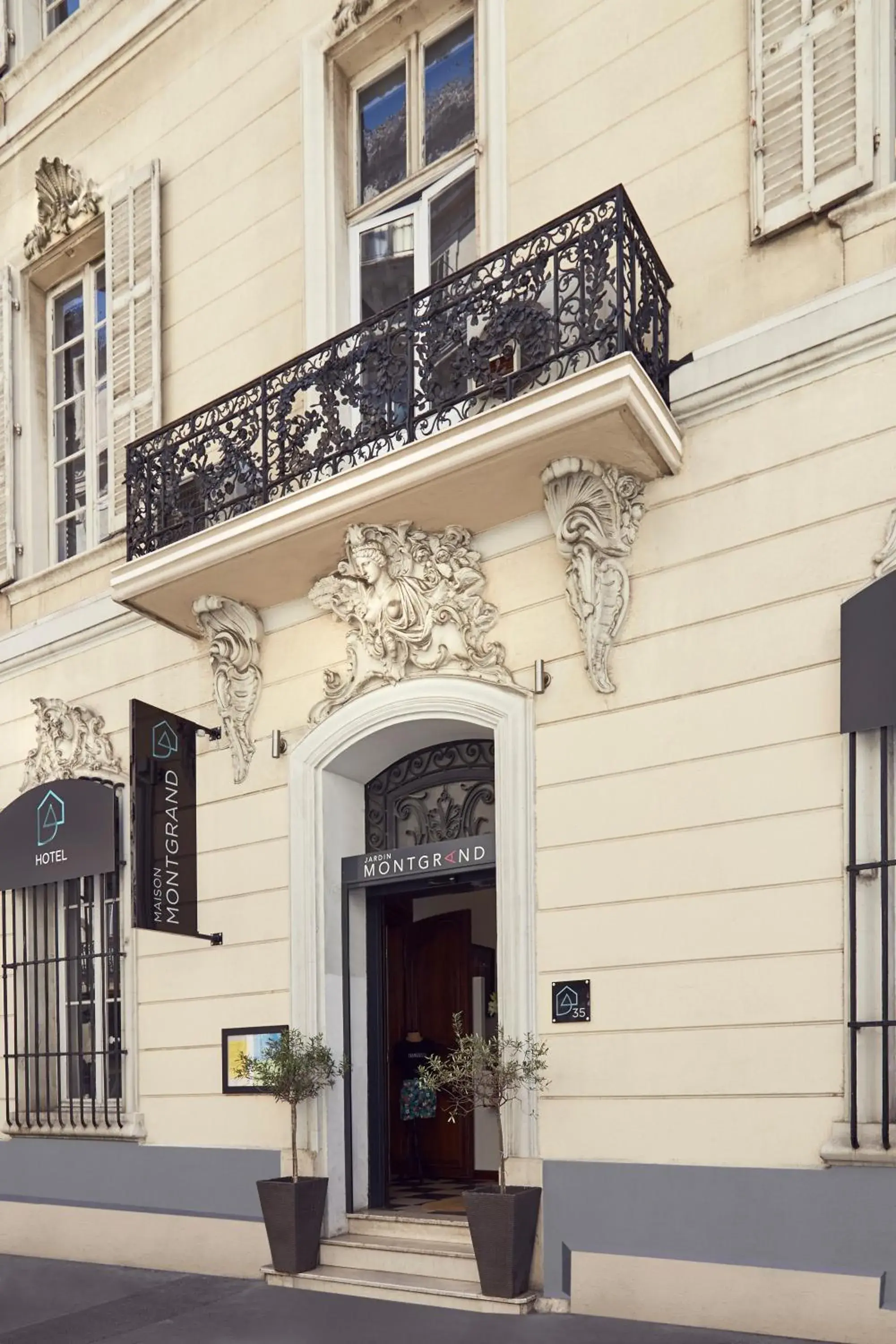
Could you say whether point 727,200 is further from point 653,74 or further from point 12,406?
point 12,406

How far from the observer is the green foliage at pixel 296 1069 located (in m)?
8.28

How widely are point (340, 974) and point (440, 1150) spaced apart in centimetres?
260

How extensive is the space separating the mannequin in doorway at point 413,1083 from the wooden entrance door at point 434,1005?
1.4 inches

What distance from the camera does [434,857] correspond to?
28.1 feet

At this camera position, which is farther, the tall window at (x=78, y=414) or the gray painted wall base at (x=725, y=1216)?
the tall window at (x=78, y=414)

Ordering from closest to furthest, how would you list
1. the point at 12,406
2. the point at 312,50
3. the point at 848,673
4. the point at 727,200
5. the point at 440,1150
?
1. the point at 848,673
2. the point at 727,200
3. the point at 312,50
4. the point at 440,1150
5. the point at 12,406

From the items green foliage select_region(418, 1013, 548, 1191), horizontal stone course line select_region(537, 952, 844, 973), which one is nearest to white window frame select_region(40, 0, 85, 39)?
horizontal stone course line select_region(537, 952, 844, 973)

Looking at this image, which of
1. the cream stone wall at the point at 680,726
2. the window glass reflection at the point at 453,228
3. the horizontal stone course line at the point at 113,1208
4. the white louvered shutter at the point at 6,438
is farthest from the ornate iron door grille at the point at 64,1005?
the window glass reflection at the point at 453,228

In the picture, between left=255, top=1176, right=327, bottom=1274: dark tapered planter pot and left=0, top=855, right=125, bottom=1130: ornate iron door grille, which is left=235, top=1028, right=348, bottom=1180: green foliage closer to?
left=255, top=1176, right=327, bottom=1274: dark tapered planter pot

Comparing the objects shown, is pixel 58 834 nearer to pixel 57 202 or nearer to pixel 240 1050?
pixel 240 1050

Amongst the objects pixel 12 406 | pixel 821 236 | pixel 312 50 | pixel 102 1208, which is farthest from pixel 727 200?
pixel 102 1208

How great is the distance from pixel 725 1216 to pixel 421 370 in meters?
4.83

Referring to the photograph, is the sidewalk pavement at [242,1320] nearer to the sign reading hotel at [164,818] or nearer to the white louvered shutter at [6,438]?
the sign reading hotel at [164,818]

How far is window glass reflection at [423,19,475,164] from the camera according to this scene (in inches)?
362
